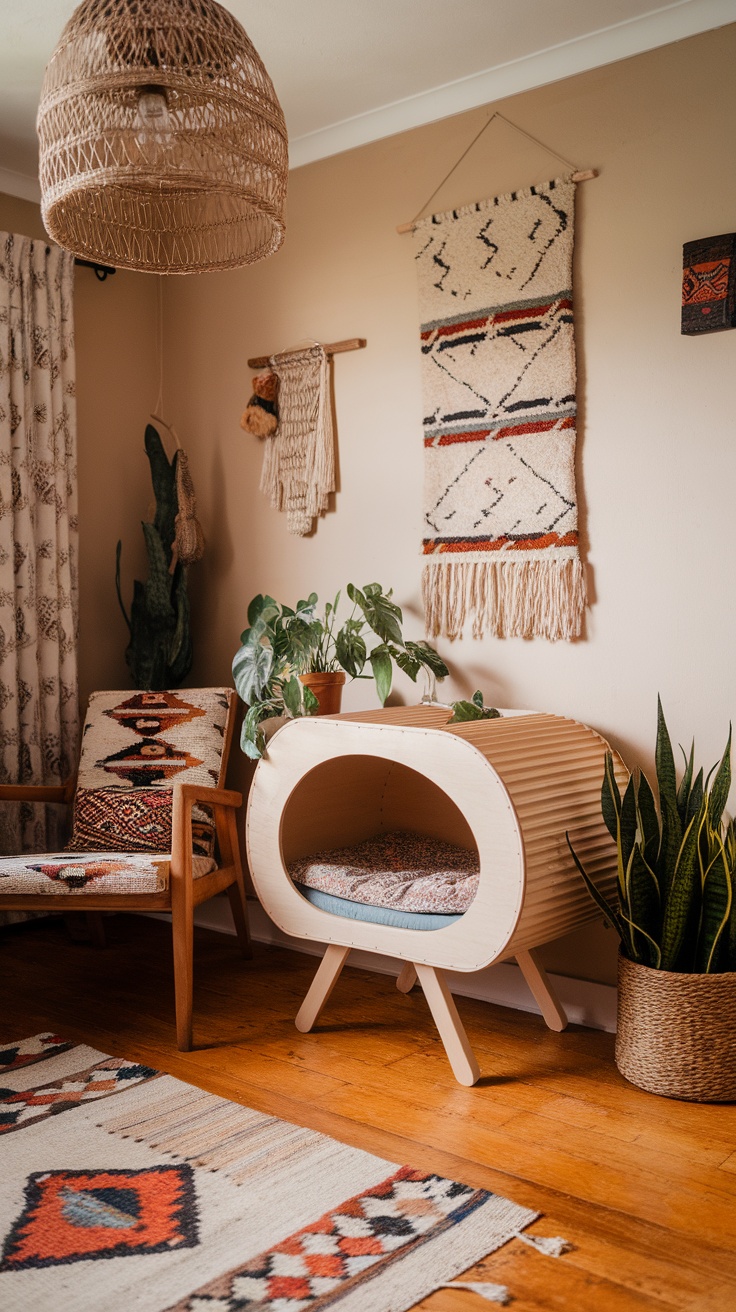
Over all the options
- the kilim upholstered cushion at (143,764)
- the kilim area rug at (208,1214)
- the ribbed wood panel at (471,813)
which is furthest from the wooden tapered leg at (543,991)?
the kilim upholstered cushion at (143,764)

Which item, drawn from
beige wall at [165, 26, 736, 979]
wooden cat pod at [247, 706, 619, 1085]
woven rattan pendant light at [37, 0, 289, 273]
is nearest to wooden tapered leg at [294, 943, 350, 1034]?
wooden cat pod at [247, 706, 619, 1085]

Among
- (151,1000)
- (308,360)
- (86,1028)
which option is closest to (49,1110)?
(86,1028)

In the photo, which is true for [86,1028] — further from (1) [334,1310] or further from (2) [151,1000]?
(1) [334,1310]

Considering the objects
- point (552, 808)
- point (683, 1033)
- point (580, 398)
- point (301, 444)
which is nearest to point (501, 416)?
point (580, 398)

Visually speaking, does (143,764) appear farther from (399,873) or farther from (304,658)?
(399,873)

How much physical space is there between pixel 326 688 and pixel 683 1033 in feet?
4.32

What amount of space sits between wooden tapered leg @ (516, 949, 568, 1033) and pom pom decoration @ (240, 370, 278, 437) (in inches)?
73.8

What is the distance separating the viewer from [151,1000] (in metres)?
2.95

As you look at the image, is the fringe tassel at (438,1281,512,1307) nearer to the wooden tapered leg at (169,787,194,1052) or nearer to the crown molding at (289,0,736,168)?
the wooden tapered leg at (169,787,194,1052)

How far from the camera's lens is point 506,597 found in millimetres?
2943

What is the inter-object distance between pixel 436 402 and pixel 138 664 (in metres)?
1.40

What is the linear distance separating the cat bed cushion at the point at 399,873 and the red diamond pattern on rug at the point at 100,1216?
76cm

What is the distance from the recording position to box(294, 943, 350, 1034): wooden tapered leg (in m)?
2.66

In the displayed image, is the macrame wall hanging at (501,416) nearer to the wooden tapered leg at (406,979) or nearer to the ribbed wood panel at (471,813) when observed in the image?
the ribbed wood panel at (471,813)
